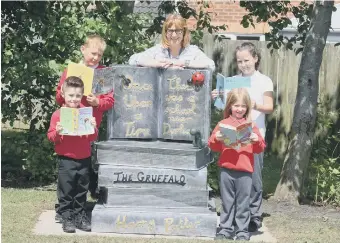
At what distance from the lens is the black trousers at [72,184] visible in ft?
23.6

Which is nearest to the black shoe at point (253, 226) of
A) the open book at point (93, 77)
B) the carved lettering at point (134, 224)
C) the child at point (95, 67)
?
the carved lettering at point (134, 224)

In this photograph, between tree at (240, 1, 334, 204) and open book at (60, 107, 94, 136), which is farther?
tree at (240, 1, 334, 204)

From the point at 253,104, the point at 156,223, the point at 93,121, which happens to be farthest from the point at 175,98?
the point at 156,223

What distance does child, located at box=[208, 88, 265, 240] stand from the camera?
7047 millimetres

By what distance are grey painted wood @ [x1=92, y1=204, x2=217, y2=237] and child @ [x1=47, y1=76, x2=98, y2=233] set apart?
0.58 ft

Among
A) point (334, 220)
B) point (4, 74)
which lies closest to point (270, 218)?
point (334, 220)

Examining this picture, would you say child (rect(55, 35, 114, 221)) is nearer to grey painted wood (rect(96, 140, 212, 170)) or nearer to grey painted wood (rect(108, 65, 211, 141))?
grey painted wood (rect(108, 65, 211, 141))

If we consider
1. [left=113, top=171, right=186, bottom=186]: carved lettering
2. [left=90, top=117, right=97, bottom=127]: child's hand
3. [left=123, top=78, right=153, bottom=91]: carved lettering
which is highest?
[left=123, top=78, right=153, bottom=91]: carved lettering

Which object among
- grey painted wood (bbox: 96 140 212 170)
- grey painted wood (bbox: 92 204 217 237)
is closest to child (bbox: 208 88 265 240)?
grey painted wood (bbox: 92 204 217 237)

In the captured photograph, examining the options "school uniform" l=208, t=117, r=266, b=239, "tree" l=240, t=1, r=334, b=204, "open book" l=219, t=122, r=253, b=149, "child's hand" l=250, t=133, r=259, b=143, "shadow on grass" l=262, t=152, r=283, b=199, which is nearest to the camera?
"open book" l=219, t=122, r=253, b=149

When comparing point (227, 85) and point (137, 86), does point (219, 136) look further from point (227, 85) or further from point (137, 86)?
point (137, 86)

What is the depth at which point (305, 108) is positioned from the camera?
9211 millimetres

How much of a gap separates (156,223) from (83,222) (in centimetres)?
69

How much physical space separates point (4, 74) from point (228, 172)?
3.36m
